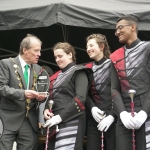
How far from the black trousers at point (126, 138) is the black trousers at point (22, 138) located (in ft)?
2.85

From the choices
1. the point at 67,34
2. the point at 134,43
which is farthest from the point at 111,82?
the point at 67,34

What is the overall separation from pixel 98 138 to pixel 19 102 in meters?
0.90

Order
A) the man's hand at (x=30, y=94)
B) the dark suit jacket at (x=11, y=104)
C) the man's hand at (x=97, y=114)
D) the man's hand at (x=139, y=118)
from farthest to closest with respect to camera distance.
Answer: the man's hand at (x=97, y=114) < the dark suit jacket at (x=11, y=104) < the man's hand at (x=30, y=94) < the man's hand at (x=139, y=118)

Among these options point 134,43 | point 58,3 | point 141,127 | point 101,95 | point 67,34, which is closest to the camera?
point 141,127

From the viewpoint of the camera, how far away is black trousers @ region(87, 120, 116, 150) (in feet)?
12.5

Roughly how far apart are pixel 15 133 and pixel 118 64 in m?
1.23

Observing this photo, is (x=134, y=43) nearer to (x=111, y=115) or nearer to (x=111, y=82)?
(x=111, y=82)

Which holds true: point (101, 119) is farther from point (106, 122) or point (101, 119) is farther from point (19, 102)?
point (19, 102)

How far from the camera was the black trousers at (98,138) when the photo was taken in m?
3.82

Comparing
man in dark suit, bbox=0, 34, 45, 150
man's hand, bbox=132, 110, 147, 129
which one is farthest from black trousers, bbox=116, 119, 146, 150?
man in dark suit, bbox=0, 34, 45, 150

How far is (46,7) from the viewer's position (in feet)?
15.3

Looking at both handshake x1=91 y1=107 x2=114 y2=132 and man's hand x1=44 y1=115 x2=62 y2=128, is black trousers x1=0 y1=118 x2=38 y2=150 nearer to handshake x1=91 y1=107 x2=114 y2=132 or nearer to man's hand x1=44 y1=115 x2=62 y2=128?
man's hand x1=44 y1=115 x2=62 y2=128

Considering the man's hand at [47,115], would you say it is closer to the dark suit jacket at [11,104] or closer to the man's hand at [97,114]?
the dark suit jacket at [11,104]

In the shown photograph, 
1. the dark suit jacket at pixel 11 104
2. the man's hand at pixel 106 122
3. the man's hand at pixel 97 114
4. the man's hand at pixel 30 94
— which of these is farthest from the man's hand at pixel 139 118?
the dark suit jacket at pixel 11 104
